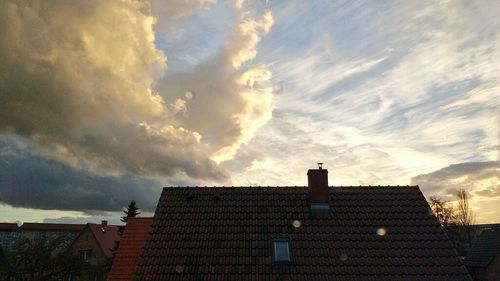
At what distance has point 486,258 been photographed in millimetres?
36656

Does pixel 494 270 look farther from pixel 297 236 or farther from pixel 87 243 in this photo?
pixel 87 243

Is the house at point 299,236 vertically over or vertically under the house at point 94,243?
under

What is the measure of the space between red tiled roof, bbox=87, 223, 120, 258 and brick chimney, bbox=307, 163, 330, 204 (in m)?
39.7

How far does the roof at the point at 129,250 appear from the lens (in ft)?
65.1

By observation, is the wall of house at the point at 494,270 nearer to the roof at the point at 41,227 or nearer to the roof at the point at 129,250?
the roof at the point at 129,250

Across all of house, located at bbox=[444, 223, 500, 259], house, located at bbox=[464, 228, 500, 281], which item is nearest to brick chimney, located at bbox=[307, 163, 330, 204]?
house, located at bbox=[464, 228, 500, 281]

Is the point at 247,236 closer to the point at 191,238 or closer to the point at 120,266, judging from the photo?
the point at 191,238

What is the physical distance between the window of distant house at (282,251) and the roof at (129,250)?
870 cm

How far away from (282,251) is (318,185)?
Result: 4.22 m

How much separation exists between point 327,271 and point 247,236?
3.70 metres

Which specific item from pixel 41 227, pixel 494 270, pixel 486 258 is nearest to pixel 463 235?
pixel 486 258

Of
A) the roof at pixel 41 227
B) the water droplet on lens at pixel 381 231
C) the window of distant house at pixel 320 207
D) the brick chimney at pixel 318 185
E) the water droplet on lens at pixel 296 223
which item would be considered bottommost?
the water droplet on lens at pixel 381 231

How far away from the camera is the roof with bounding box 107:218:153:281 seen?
19.8 metres

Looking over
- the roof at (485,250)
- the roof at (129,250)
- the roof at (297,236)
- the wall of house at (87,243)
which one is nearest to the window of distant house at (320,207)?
the roof at (297,236)
